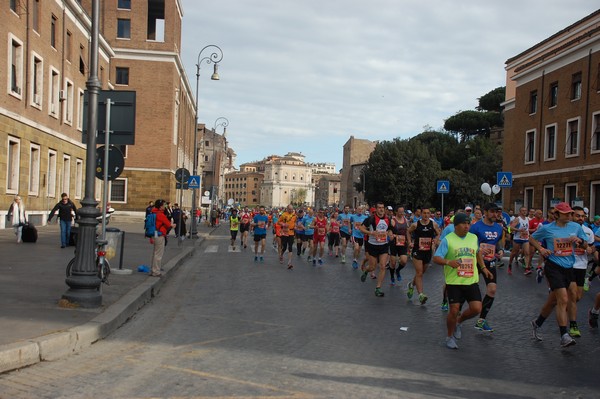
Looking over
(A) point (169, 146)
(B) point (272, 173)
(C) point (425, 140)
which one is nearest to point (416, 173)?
(C) point (425, 140)

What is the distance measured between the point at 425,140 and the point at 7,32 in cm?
6975

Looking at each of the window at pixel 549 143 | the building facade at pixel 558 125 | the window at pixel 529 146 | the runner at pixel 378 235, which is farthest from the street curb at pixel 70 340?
the window at pixel 529 146

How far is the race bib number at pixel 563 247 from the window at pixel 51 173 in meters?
30.0

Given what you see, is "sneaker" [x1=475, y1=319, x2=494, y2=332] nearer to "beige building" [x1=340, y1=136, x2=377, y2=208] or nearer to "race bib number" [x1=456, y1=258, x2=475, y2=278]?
"race bib number" [x1=456, y1=258, x2=475, y2=278]

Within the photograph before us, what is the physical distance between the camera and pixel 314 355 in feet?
23.2

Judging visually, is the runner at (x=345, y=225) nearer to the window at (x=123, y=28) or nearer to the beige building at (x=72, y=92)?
the beige building at (x=72, y=92)

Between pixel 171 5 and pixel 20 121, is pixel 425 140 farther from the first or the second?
pixel 20 121

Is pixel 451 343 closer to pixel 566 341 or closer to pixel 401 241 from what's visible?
pixel 566 341

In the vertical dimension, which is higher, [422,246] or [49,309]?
[422,246]

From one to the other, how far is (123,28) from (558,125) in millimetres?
35473

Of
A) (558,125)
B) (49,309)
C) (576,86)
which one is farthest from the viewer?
(558,125)

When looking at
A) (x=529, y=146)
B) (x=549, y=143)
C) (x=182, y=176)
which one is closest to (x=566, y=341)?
Result: (x=182, y=176)

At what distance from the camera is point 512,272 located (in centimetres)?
1836

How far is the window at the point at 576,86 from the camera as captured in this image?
34906 mm
